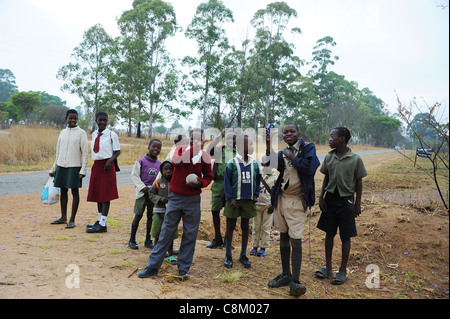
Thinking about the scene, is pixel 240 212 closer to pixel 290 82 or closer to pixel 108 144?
pixel 108 144

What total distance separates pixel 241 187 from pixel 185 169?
0.85 meters

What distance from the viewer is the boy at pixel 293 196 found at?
3.27m

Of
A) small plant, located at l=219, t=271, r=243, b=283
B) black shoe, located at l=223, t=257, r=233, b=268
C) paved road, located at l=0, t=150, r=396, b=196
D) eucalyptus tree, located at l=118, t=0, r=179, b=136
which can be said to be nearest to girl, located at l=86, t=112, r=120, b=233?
black shoe, located at l=223, t=257, r=233, b=268

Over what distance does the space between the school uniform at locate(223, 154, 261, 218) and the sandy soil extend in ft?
2.22

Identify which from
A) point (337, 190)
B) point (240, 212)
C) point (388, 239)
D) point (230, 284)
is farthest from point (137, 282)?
point (388, 239)

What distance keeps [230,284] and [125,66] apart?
1008 inches

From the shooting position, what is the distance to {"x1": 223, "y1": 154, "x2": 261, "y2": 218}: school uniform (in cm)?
397

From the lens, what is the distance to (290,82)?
32.0m

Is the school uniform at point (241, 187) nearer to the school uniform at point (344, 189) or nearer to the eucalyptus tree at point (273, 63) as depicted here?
the school uniform at point (344, 189)

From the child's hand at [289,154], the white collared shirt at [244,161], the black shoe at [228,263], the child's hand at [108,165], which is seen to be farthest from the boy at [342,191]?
the child's hand at [108,165]

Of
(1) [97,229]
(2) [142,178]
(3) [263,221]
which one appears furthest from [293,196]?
(1) [97,229]

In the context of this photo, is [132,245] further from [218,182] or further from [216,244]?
[218,182]

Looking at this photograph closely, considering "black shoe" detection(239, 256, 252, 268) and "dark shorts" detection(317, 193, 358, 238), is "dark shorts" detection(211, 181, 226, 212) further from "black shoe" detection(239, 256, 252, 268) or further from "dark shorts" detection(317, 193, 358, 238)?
"dark shorts" detection(317, 193, 358, 238)

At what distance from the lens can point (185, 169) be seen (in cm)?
348
